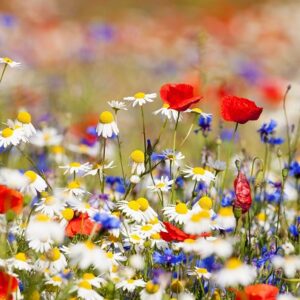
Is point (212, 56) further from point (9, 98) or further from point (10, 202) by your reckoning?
point (10, 202)

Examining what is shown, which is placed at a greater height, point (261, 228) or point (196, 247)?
point (261, 228)

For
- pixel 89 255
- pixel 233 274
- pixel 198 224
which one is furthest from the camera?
pixel 198 224

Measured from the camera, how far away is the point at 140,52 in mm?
11531

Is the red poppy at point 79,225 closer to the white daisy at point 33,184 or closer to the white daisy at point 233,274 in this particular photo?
the white daisy at point 33,184

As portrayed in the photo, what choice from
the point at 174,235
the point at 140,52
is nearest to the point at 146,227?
the point at 174,235

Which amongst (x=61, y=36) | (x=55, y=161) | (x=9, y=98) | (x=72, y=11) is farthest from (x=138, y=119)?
(x=72, y=11)

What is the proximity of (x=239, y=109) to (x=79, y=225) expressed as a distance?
52cm

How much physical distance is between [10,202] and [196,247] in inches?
16.7

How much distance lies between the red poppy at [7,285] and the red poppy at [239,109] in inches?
29.1

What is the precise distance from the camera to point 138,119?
6.73 m

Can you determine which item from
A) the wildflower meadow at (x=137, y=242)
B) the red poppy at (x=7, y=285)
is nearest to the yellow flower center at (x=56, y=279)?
the wildflower meadow at (x=137, y=242)

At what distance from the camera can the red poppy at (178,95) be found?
2156 millimetres

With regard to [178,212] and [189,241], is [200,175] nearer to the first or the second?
[178,212]

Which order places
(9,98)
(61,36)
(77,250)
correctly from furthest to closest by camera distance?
(61,36), (9,98), (77,250)
